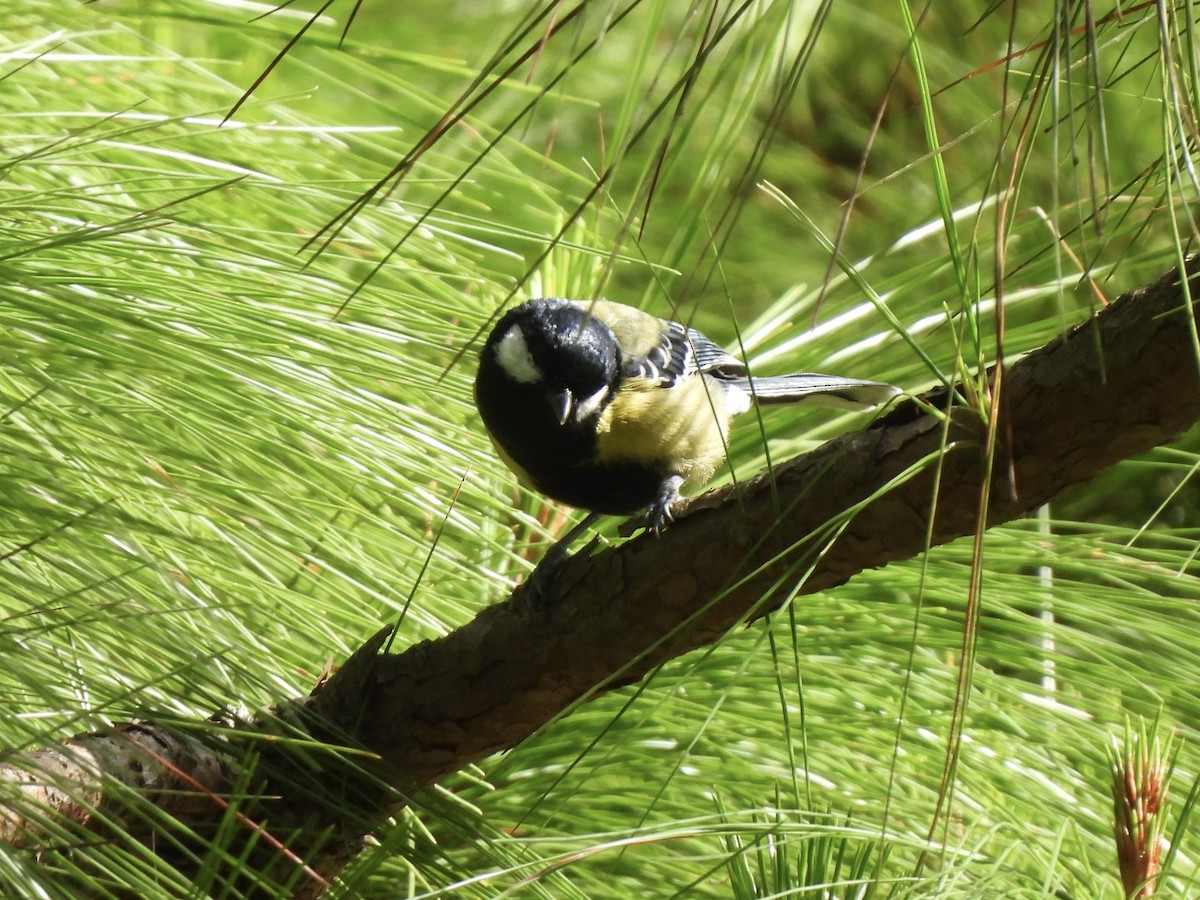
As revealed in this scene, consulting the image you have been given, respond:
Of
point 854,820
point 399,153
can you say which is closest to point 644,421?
point 399,153

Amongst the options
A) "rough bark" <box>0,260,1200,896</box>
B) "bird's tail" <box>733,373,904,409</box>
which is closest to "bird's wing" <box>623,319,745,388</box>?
"bird's tail" <box>733,373,904,409</box>

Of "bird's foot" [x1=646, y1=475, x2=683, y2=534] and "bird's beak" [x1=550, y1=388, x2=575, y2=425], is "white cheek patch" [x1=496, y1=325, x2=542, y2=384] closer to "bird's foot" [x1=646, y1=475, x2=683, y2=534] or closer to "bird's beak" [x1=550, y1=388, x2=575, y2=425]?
"bird's beak" [x1=550, y1=388, x2=575, y2=425]

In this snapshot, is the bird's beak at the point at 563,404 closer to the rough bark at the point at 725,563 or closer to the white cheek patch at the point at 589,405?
the white cheek patch at the point at 589,405

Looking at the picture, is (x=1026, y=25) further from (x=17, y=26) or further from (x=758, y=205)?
(x=17, y=26)

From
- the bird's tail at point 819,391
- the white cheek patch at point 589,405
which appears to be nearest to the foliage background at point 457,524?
the bird's tail at point 819,391

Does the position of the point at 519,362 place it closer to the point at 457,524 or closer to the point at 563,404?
the point at 563,404

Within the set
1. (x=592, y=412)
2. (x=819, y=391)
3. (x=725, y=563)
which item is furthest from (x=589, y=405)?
(x=725, y=563)
